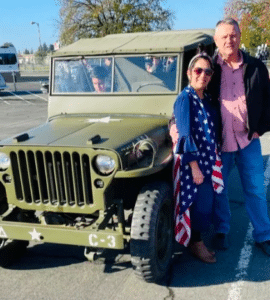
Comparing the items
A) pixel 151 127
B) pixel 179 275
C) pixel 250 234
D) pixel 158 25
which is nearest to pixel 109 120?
pixel 151 127

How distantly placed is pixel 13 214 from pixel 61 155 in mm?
774

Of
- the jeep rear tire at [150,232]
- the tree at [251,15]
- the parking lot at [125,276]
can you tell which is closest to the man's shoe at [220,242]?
the parking lot at [125,276]

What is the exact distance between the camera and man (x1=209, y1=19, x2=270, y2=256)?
11.0 feet

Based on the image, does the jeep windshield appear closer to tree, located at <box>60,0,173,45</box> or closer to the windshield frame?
the windshield frame

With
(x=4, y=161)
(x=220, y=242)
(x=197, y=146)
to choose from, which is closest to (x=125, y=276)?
(x=220, y=242)

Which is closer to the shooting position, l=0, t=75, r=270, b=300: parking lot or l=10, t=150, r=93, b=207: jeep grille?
l=10, t=150, r=93, b=207: jeep grille

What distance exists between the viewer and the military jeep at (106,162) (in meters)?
3.02

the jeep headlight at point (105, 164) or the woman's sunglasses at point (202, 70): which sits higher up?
the woman's sunglasses at point (202, 70)

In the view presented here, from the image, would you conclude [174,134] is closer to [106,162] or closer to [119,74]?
[106,162]

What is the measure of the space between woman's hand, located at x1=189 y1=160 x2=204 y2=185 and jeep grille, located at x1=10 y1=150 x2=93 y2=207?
0.81 m

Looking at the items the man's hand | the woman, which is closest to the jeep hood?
the man's hand

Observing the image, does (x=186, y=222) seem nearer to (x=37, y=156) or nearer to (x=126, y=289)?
(x=126, y=289)

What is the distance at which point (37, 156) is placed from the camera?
3.09m

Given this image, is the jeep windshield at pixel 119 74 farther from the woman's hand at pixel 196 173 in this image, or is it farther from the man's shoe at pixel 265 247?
the man's shoe at pixel 265 247
